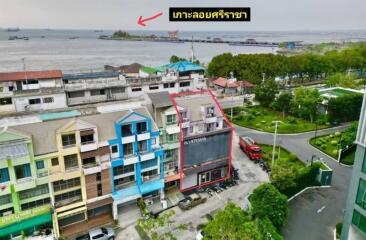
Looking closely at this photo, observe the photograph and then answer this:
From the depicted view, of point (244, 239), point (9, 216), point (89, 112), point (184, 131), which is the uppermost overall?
point (89, 112)

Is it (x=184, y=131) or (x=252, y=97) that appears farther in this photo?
(x=252, y=97)

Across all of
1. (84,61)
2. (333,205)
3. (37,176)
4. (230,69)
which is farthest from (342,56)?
(84,61)

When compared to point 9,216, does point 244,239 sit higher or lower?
higher

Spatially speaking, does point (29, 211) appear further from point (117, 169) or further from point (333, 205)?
point (333, 205)

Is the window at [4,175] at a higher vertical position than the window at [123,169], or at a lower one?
higher

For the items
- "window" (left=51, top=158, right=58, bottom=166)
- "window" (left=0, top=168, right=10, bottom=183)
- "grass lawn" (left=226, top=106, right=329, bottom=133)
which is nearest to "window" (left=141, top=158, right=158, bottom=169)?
"window" (left=51, top=158, right=58, bottom=166)

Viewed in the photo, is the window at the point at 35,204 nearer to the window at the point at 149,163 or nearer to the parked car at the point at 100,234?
the parked car at the point at 100,234

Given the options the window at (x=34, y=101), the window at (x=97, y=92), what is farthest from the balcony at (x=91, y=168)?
the window at (x=97, y=92)
